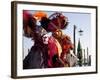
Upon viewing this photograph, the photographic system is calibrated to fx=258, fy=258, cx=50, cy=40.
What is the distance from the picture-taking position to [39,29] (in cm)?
197

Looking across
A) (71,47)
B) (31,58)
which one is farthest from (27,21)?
(71,47)

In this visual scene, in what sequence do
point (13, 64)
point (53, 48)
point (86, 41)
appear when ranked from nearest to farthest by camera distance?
point (13, 64)
point (53, 48)
point (86, 41)

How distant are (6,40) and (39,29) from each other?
267 mm

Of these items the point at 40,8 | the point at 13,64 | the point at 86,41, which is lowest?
the point at 13,64

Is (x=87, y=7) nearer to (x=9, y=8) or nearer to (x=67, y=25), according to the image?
(x=67, y=25)

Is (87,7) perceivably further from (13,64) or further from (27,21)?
(13,64)

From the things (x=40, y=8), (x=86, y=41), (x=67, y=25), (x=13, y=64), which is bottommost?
(x=13, y=64)

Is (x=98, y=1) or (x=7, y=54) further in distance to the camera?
(x=98, y=1)

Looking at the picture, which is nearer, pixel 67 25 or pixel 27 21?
pixel 27 21

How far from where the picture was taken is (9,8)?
1.89 metres

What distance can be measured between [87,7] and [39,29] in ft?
1.53

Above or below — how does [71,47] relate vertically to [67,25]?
below

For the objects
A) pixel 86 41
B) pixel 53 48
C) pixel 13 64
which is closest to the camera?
pixel 13 64

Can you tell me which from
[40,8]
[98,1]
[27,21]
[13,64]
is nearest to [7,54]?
[13,64]
